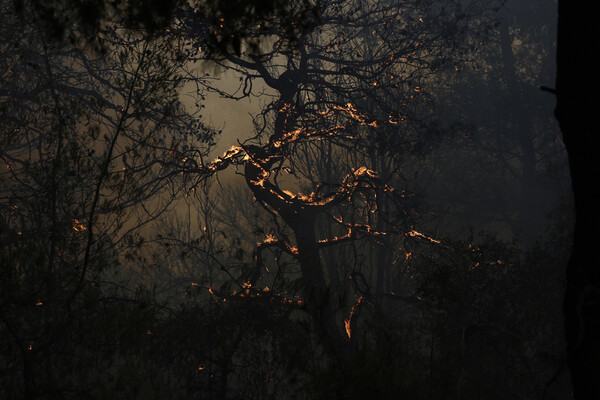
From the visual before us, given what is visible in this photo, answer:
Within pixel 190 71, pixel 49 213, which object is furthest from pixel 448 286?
pixel 190 71

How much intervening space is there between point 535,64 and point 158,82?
67.9 ft

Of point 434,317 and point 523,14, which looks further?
point 523,14

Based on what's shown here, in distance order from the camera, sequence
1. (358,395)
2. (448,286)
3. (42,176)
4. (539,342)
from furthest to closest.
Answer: (539,342) → (448,286) → (42,176) → (358,395)

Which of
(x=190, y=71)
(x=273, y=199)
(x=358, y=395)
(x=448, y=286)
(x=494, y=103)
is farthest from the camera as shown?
(x=494, y=103)

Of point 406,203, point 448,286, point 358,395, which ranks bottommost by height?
point 358,395

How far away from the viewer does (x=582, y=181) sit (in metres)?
3.20

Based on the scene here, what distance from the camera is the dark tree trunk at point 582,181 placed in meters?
3.07

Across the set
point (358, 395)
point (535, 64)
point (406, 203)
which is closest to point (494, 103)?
point (535, 64)

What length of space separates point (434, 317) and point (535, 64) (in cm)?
1798

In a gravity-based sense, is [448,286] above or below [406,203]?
below

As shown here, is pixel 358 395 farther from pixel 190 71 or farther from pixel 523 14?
pixel 523 14

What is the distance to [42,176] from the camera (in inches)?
296

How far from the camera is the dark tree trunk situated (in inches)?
121

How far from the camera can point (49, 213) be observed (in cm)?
697
